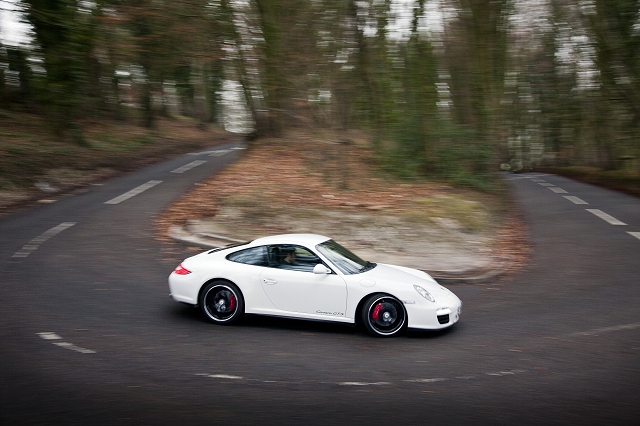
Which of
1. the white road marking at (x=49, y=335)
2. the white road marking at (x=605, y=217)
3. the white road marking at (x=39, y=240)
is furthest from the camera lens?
the white road marking at (x=605, y=217)

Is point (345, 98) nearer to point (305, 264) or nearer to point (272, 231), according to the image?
point (272, 231)

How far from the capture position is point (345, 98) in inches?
795

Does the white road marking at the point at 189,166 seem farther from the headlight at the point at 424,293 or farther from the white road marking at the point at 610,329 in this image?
the white road marking at the point at 610,329

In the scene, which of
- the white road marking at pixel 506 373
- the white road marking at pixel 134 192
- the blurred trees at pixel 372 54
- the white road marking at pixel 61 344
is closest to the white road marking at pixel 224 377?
the white road marking at pixel 61 344

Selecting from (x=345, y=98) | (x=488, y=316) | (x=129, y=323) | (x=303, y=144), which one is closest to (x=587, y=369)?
(x=488, y=316)

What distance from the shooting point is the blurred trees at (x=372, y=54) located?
2075 centimetres

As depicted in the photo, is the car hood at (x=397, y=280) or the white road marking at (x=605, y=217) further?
the white road marking at (x=605, y=217)

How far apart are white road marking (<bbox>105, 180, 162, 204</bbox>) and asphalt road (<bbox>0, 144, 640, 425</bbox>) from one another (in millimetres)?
5968

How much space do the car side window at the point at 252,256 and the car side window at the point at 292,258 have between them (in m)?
0.10

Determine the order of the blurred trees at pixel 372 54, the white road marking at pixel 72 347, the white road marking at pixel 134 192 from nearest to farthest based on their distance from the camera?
the white road marking at pixel 72 347 → the white road marking at pixel 134 192 → the blurred trees at pixel 372 54

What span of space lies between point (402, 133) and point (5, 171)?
13201 mm

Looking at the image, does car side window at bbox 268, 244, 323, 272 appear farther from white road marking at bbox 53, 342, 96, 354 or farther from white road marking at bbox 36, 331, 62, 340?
white road marking at bbox 36, 331, 62, 340

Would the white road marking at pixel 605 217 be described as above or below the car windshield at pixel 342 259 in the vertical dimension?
below

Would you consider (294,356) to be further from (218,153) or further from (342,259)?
(218,153)
